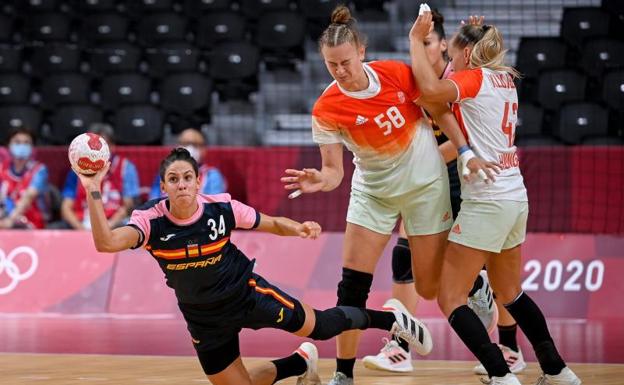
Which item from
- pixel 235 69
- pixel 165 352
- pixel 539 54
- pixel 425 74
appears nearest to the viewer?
pixel 425 74

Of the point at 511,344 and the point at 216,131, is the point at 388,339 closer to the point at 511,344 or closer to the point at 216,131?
the point at 511,344

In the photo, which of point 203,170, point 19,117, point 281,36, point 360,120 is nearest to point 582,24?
point 281,36

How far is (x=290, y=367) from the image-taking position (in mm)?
6289

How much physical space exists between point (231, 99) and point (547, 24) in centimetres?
401

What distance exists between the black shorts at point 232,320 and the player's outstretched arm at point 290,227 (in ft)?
0.96

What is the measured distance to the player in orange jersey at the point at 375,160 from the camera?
6156 mm

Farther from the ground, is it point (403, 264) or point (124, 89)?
point (124, 89)

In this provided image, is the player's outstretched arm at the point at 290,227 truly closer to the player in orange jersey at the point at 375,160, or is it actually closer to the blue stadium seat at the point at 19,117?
the player in orange jersey at the point at 375,160

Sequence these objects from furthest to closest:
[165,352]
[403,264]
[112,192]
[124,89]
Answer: [124,89], [112,192], [165,352], [403,264]

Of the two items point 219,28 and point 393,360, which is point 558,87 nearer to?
point 219,28

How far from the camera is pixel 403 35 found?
1469 cm

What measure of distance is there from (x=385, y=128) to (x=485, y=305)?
1519 millimetres

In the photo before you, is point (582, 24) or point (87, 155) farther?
point (582, 24)

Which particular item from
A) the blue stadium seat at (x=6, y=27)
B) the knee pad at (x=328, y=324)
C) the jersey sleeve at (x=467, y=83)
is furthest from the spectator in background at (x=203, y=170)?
the jersey sleeve at (x=467, y=83)
